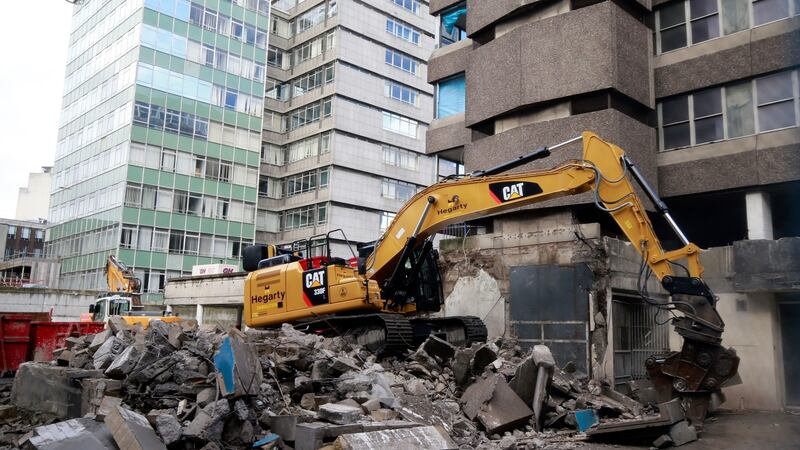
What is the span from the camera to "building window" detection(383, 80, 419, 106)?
4947cm

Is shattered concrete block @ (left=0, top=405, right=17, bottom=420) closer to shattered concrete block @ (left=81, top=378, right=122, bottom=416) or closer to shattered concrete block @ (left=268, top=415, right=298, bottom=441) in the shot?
shattered concrete block @ (left=81, top=378, right=122, bottom=416)

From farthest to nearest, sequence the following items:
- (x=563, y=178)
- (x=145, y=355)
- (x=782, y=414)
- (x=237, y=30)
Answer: (x=237, y=30), (x=782, y=414), (x=563, y=178), (x=145, y=355)

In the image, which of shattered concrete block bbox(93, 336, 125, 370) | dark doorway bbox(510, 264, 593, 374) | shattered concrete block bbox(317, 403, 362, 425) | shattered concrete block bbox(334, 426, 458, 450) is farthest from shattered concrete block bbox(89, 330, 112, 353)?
dark doorway bbox(510, 264, 593, 374)

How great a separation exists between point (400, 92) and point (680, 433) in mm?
43866

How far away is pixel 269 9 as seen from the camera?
162 ft

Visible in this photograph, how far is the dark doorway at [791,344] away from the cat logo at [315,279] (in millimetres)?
11070

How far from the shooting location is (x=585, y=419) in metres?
10.5

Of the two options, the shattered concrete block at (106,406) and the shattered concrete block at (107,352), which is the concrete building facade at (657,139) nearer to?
the shattered concrete block at (107,352)

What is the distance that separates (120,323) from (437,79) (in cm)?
1581

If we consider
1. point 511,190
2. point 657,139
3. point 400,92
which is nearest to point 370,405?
point 511,190

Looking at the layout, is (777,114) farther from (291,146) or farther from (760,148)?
(291,146)

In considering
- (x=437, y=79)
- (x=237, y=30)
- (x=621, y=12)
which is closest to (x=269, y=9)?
(x=237, y=30)

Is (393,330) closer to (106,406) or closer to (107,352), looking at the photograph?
(107,352)

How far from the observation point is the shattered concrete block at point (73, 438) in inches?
251
